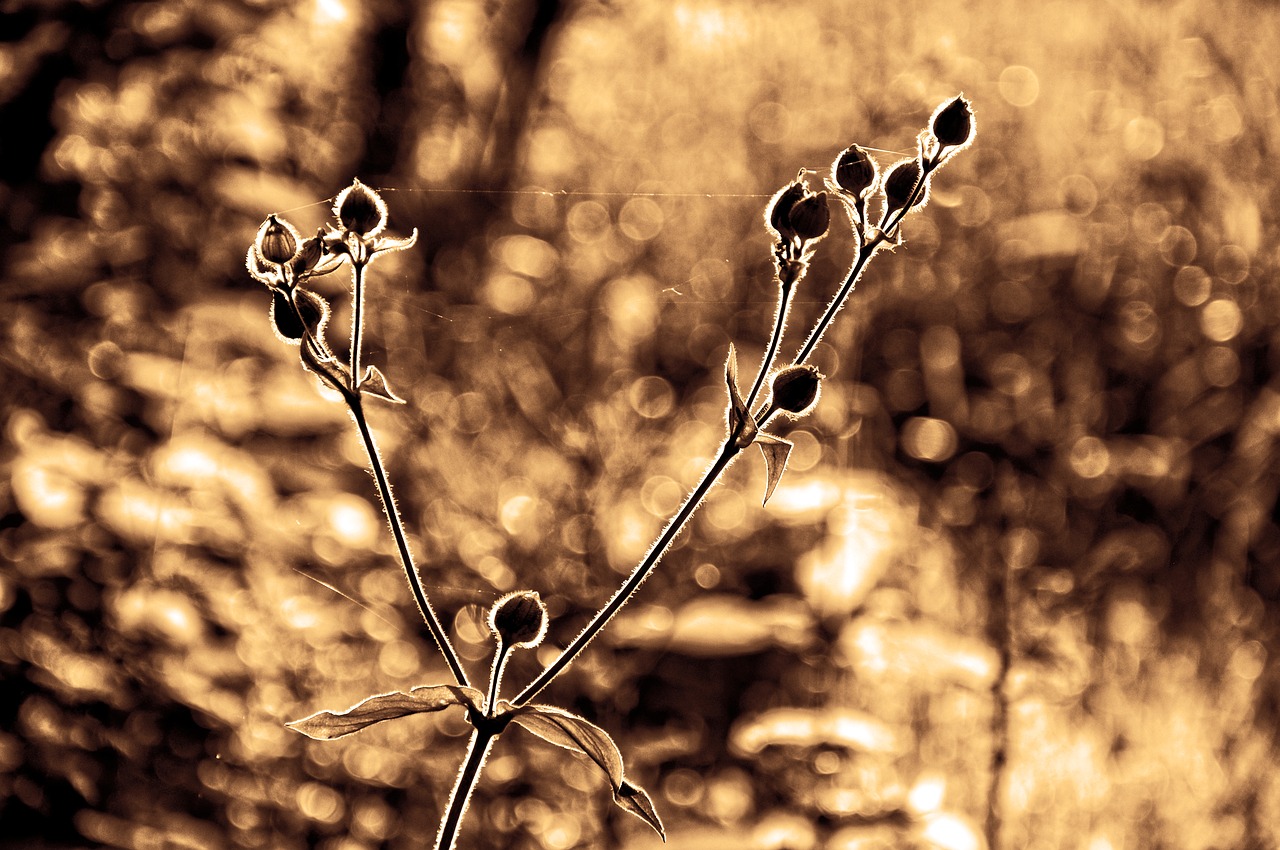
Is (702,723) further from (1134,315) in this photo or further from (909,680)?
(1134,315)

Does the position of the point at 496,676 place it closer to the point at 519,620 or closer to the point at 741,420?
the point at 519,620

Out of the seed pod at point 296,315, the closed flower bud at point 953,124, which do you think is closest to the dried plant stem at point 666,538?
the closed flower bud at point 953,124

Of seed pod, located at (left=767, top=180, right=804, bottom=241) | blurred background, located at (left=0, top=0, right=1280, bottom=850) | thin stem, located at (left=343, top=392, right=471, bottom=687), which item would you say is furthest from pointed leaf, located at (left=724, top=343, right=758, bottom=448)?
blurred background, located at (left=0, top=0, right=1280, bottom=850)

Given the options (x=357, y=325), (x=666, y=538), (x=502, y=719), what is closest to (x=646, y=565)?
(x=666, y=538)

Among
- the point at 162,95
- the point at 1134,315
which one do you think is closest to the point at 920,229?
the point at 1134,315

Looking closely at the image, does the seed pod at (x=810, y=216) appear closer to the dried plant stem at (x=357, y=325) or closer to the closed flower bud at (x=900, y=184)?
the closed flower bud at (x=900, y=184)
